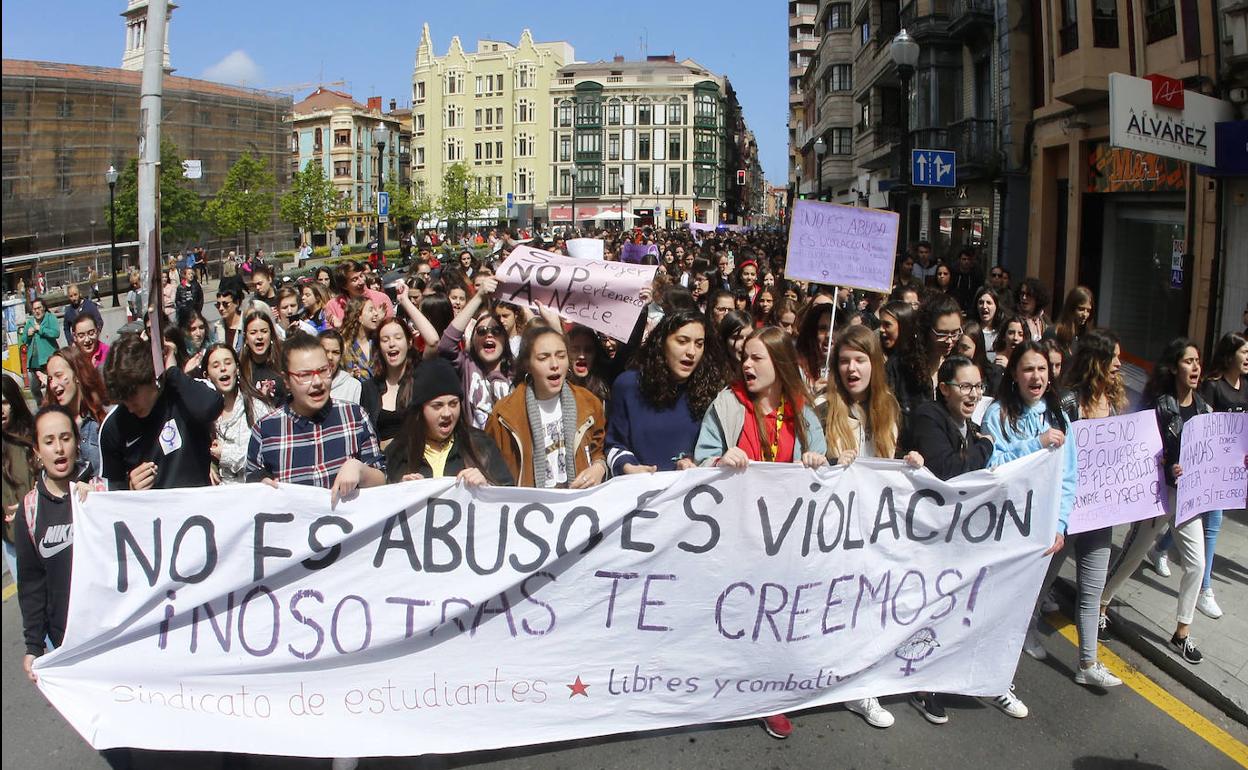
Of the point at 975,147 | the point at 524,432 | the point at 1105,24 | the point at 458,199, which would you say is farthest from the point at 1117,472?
the point at 458,199

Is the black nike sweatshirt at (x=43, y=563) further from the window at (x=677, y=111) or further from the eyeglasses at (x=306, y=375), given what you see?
the window at (x=677, y=111)

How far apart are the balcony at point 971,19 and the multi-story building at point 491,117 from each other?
71.7 metres

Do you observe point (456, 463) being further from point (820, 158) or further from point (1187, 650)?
point (820, 158)

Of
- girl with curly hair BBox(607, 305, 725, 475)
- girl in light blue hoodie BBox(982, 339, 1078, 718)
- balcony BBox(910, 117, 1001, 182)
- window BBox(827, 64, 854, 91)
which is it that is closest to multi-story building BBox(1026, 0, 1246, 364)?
balcony BBox(910, 117, 1001, 182)

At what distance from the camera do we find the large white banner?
12.6 ft

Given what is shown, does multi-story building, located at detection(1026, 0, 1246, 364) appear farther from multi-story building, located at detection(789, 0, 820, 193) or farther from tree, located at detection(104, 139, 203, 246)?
multi-story building, located at detection(789, 0, 820, 193)

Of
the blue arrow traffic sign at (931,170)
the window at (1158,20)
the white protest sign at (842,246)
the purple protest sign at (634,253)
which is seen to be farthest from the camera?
the purple protest sign at (634,253)

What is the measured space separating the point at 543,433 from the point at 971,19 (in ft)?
67.0

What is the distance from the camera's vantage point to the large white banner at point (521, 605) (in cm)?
386

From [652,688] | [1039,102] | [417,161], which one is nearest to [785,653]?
[652,688]

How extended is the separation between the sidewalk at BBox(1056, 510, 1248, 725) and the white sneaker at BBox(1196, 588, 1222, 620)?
0.12 ft

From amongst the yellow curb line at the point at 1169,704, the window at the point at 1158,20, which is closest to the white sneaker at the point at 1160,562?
the yellow curb line at the point at 1169,704

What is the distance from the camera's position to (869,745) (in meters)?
4.39

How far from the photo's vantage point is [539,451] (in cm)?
468
